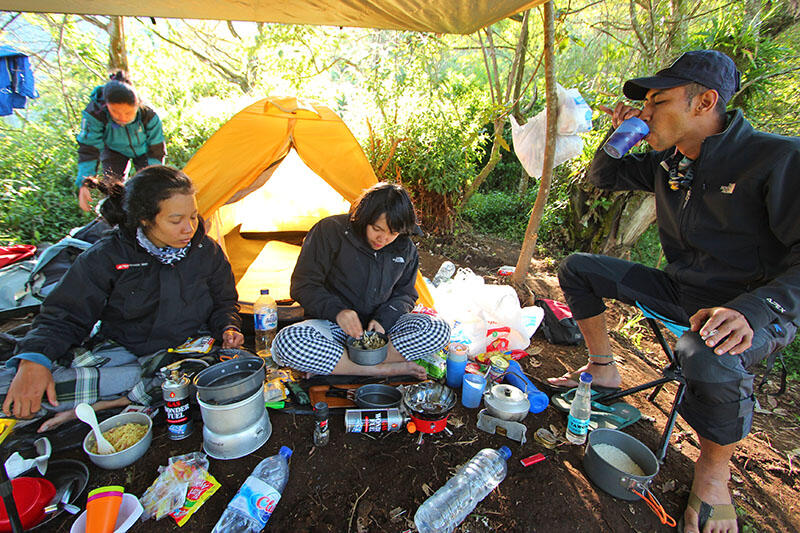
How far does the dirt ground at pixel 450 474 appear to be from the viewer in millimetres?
1634

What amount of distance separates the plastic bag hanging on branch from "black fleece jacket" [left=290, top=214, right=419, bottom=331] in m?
1.75

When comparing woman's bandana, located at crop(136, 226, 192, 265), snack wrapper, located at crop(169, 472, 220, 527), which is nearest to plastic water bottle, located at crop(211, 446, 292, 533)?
snack wrapper, located at crop(169, 472, 220, 527)

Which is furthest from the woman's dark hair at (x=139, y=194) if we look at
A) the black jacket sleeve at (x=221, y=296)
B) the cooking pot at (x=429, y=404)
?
the cooking pot at (x=429, y=404)

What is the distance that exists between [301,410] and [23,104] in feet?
11.1

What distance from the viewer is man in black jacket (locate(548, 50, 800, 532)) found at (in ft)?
5.19

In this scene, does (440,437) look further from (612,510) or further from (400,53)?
(400,53)

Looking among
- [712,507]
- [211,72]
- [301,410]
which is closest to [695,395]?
[712,507]

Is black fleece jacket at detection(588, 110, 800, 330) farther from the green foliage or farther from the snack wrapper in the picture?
the green foliage

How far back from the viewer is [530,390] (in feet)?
7.75

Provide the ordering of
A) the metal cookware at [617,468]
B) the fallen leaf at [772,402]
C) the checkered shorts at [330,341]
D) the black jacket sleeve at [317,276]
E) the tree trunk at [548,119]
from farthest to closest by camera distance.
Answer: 1. the tree trunk at [548,119]
2. the fallen leaf at [772,402]
3. the black jacket sleeve at [317,276]
4. the checkered shorts at [330,341]
5. the metal cookware at [617,468]

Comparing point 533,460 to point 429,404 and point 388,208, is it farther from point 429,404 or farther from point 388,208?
point 388,208

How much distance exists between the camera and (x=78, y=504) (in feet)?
5.18

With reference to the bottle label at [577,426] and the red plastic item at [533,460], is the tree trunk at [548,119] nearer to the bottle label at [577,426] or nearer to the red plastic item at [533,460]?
the bottle label at [577,426]

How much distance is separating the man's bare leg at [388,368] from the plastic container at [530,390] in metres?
0.52
